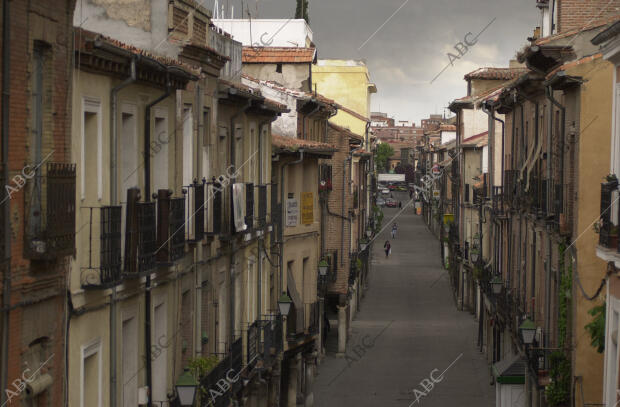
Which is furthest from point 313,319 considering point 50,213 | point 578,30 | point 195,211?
point 50,213

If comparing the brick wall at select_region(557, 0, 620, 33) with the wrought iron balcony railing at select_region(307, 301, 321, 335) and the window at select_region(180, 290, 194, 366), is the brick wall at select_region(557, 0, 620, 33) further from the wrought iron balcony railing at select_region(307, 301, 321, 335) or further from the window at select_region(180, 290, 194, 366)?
the wrought iron balcony railing at select_region(307, 301, 321, 335)

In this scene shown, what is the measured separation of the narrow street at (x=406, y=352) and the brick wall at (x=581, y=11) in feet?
44.0

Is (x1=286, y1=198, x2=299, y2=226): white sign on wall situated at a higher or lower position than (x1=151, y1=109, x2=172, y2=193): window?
lower

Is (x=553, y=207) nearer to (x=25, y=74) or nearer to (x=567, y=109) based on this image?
(x=567, y=109)

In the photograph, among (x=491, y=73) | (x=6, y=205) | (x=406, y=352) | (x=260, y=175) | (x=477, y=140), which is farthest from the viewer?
(x=491, y=73)

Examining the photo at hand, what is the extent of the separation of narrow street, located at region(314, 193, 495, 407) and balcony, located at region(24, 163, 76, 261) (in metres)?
24.8

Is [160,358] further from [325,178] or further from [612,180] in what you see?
[325,178]

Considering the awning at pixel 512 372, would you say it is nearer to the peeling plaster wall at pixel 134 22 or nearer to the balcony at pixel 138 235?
the peeling plaster wall at pixel 134 22

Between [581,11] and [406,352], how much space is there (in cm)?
2055

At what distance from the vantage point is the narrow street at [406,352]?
37.6 m

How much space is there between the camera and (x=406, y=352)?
1791 inches

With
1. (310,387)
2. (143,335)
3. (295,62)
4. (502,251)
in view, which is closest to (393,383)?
(310,387)

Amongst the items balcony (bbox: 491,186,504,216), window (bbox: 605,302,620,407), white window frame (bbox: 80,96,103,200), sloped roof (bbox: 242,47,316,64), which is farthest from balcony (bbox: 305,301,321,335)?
white window frame (bbox: 80,96,103,200)

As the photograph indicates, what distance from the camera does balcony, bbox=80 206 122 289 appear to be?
14289 mm
